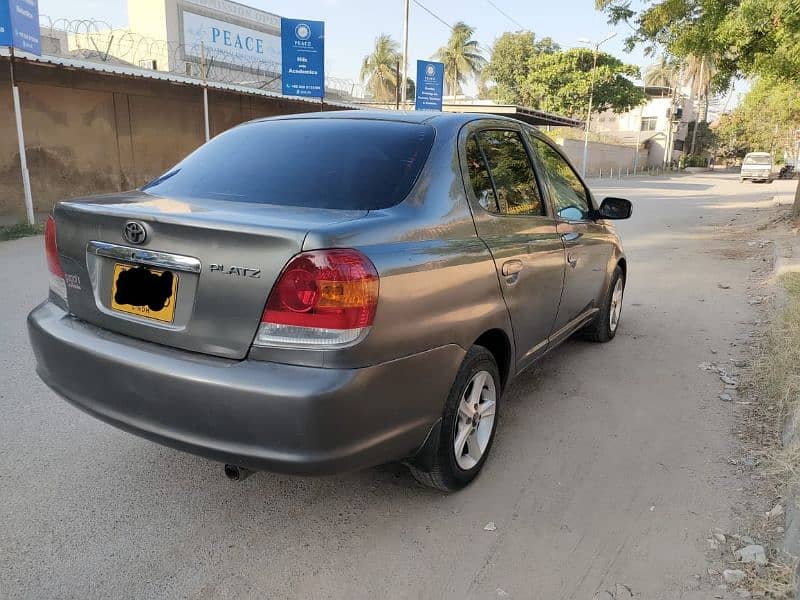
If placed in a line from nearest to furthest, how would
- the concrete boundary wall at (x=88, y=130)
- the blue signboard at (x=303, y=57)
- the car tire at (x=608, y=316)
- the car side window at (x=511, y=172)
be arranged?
1. the car side window at (x=511, y=172)
2. the car tire at (x=608, y=316)
3. the concrete boundary wall at (x=88, y=130)
4. the blue signboard at (x=303, y=57)

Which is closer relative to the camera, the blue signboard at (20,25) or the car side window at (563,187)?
the car side window at (563,187)

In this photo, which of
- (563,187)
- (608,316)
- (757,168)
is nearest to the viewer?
(563,187)

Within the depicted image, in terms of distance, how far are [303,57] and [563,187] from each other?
13.0 m

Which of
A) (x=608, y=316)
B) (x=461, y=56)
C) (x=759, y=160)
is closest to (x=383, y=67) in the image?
(x=461, y=56)

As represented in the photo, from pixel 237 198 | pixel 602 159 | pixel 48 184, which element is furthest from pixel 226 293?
pixel 602 159

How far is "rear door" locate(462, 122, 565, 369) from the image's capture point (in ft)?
10.0

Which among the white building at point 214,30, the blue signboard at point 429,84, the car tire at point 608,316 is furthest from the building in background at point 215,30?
the car tire at point 608,316

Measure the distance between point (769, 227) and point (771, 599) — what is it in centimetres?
1306

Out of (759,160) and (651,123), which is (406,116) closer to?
(759,160)

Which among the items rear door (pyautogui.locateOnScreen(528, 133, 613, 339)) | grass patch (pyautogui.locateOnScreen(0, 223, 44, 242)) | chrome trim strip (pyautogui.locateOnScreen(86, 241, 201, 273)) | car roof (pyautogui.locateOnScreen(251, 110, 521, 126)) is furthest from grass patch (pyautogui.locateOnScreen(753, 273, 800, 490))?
grass patch (pyautogui.locateOnScreen(0, 223, 44, 242))

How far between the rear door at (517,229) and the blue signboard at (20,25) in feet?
30.2

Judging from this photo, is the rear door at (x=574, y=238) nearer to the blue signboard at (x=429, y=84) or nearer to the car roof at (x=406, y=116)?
the car roof at (x=406, y=116)

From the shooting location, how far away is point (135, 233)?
237cm

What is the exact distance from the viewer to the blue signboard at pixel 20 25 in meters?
9.35
